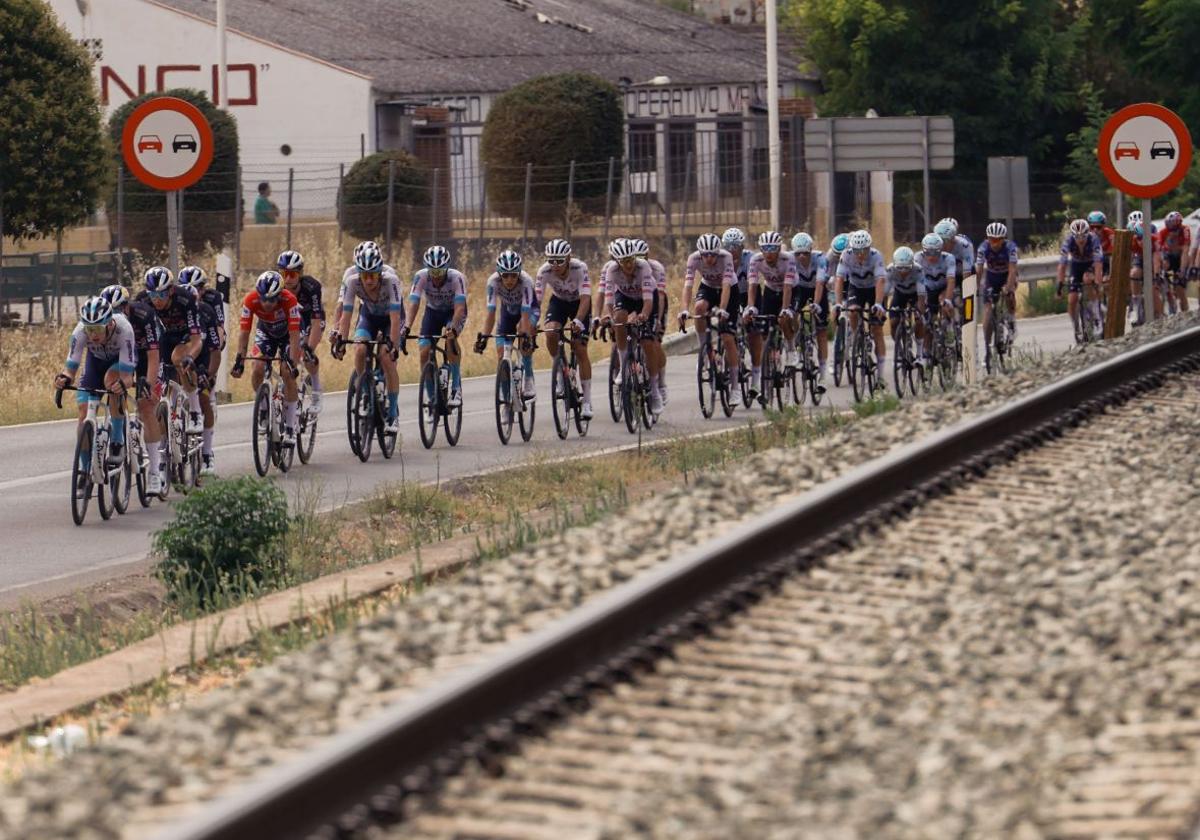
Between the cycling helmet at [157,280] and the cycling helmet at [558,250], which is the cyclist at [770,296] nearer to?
the cycling helmet at [558,250]

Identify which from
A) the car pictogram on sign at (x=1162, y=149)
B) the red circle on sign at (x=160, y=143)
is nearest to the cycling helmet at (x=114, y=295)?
the red circle on sign at (x=160, y=143)

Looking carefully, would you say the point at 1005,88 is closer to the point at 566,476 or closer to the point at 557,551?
the point at 566,476

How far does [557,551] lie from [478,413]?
1522 centimetres

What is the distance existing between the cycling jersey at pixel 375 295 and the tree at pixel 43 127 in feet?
43.5

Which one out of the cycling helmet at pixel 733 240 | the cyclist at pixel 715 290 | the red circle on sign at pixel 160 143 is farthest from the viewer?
the cycling helmet at pixel 733 240

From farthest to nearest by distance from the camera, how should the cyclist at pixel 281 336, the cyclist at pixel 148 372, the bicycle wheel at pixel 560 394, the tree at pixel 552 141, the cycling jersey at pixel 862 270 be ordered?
the tree at pixel 552 141 → the cycling jersey at pixel 862 270 → the bicycle wheel at pixel 560 394 → the cyclist at pixel 281 336 → the cyclist at pixel 148 372

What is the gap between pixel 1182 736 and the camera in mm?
5859

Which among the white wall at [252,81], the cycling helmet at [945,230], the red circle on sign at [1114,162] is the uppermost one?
the white wall at [252,81]

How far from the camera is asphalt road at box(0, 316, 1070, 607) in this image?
555 inches

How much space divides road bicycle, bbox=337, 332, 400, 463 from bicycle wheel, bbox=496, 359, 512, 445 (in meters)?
1.07

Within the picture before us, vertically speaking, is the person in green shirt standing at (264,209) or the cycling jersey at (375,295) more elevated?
the person in green shirt standing at (264,209)

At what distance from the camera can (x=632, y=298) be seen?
69.9ft

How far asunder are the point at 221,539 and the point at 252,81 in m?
45.5

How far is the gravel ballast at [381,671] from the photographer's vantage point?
531cm
